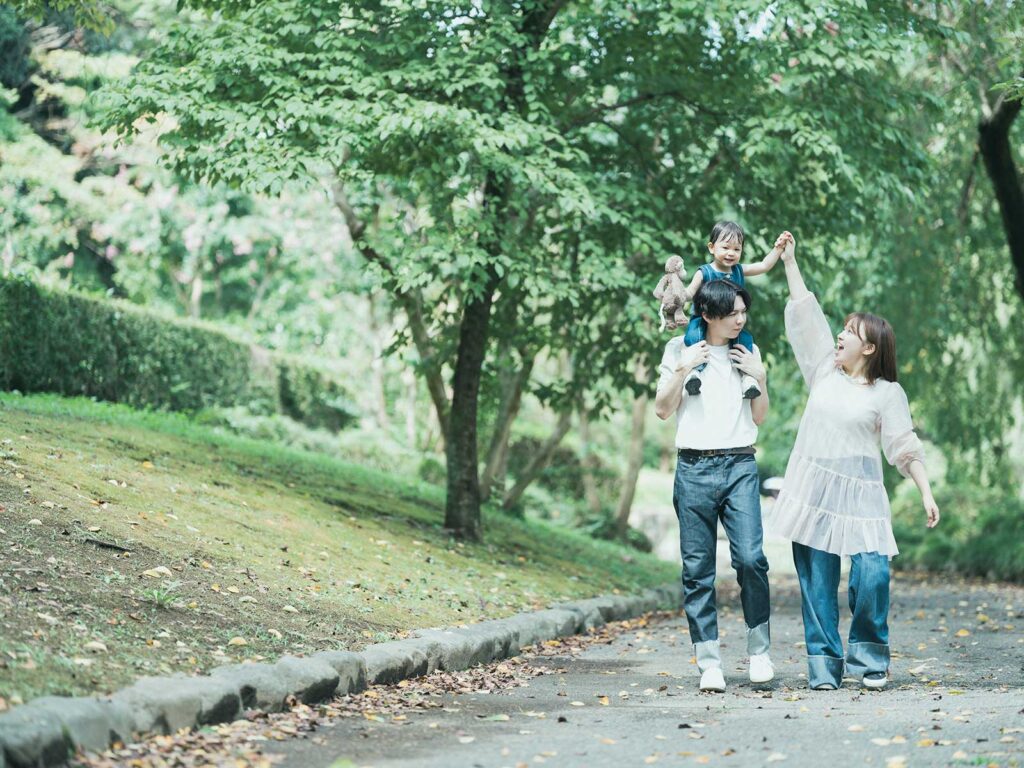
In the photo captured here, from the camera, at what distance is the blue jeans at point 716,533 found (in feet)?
21.5

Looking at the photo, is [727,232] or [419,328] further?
[419,328]

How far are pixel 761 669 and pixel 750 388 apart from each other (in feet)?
4.92

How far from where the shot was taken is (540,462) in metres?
17.6

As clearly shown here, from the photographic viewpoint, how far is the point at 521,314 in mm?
14352

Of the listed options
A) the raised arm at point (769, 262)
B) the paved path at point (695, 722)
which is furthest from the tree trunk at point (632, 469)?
the raised arm at point (769, 262)

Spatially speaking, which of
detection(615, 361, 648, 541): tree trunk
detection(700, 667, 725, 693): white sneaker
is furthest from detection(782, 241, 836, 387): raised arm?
detection(615, 361, 648, 541): tree trunk

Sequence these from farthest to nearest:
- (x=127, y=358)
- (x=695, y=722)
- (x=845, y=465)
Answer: (x=127, y=358)
(x=845, y=465)
(x=695, y=722)

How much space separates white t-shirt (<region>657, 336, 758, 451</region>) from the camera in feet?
21.5

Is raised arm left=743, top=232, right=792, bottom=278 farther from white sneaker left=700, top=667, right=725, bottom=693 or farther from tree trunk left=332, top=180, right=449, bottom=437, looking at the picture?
tree trunk left=332, top=180, right=449, bottom=437

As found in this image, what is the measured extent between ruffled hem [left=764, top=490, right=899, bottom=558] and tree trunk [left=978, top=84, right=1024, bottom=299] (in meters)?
8.53

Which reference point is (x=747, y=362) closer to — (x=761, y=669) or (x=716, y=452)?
(x=716, y=452)

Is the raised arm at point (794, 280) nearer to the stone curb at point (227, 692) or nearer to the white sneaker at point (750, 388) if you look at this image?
the white sneaker at point (750, 388)

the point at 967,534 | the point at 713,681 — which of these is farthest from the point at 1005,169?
the point at 713,681

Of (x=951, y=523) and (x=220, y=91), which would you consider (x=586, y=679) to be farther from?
(x=951, y=523)
